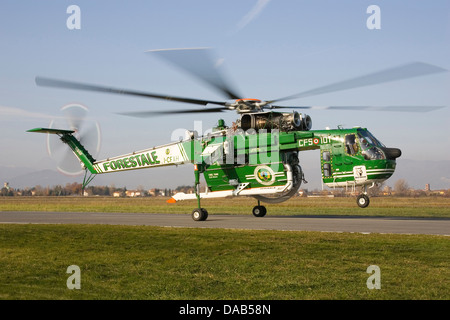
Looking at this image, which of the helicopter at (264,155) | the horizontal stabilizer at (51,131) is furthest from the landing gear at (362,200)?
the horizontal stabilizer at (51,131)

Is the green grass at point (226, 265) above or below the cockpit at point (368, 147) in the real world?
below

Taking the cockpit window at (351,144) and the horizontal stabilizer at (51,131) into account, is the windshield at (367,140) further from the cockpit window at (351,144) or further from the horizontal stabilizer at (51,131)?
the horizontal stabilizer at (51,131)

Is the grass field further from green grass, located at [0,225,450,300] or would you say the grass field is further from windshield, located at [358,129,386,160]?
windshield, located at [358,129,386,160]

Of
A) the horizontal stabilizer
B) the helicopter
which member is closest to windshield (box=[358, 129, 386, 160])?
the helicopter

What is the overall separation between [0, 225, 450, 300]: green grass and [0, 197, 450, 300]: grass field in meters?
0.02

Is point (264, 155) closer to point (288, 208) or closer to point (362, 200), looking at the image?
point (362, 200)

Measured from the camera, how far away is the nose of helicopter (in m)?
22.0

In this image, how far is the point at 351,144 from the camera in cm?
2244

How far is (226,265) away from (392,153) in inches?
534

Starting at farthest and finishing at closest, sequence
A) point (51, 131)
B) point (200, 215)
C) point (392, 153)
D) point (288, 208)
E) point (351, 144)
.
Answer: point (288, 208) < point (51, 131) < point (200, 215) < point (351, 144) < point (392, 153)

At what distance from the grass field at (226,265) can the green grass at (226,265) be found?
20mm

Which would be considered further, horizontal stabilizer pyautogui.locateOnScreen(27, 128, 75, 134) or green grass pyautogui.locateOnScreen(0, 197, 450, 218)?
green grass pyautogui.locateOnScreen(0, 197, 450, 218)

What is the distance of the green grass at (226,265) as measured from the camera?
8.70 metres

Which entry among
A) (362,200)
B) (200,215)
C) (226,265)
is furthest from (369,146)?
(226,265)
